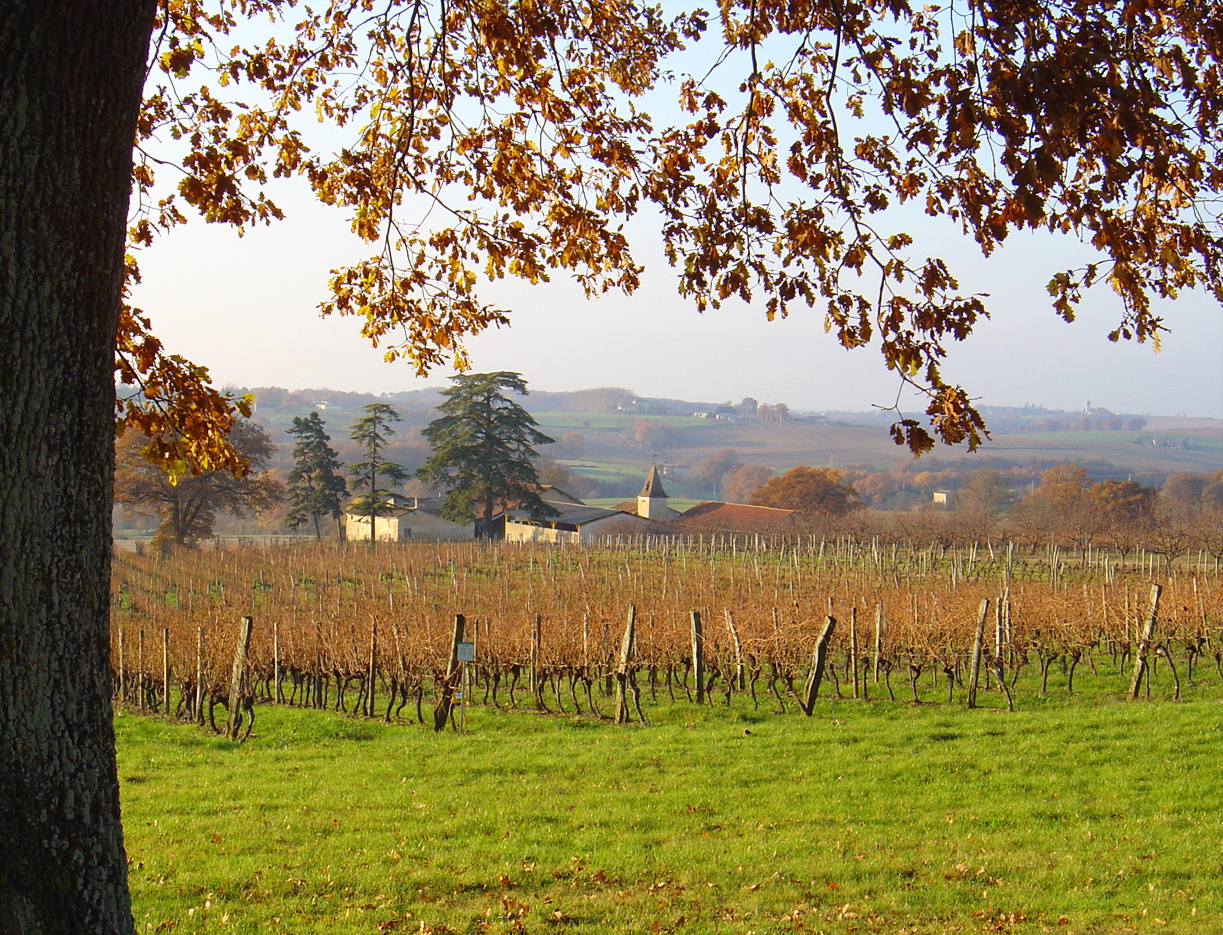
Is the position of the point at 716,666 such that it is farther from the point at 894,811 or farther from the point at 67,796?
the point at 67,796

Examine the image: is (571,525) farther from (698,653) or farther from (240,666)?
(240,666)

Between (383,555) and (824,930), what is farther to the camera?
(383,555)

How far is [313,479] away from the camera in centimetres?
5334

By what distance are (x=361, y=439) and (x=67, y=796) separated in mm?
49735

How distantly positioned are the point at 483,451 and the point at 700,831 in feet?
160

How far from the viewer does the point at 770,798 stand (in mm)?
8258

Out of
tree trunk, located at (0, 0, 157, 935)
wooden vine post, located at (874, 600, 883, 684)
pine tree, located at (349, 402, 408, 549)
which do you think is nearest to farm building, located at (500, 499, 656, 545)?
pine tree, located at (349, 402, 408, 549)

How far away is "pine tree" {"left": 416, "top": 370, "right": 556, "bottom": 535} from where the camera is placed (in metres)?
54.9

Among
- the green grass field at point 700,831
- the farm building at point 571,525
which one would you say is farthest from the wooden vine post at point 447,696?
the farm building at point 571,525

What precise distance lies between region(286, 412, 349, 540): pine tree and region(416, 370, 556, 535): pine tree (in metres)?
4.82

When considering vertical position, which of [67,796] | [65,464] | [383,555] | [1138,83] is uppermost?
[1138,83]

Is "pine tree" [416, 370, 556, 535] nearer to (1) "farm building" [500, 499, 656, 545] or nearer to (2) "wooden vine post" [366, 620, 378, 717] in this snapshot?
(1) "farm building" [500, 499, 656, 545]

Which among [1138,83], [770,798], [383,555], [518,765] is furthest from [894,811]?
[383,555]

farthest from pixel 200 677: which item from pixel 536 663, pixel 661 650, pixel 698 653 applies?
pixel 698 653
